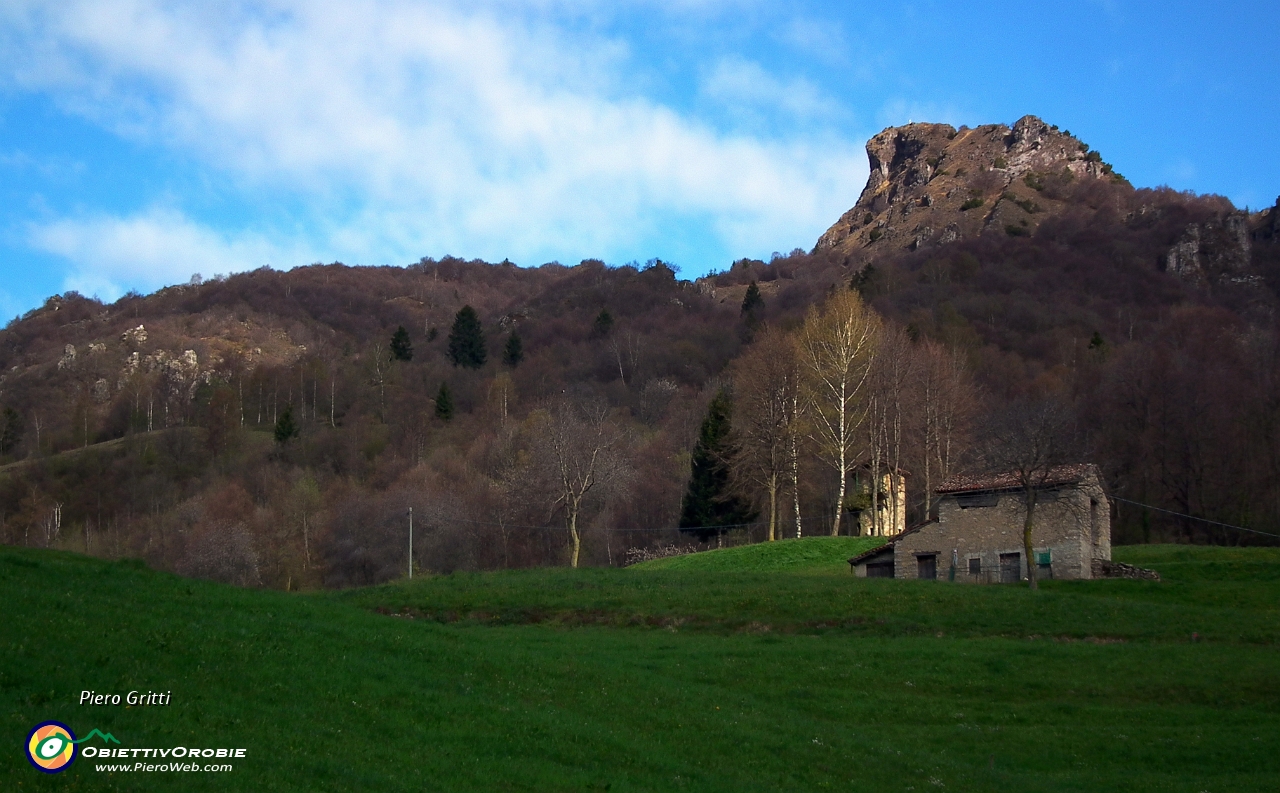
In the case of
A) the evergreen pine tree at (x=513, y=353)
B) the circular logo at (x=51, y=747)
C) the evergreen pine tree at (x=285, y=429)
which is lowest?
the circular logo at (x=51, y=747)

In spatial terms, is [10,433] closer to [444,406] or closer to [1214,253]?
[444,406]

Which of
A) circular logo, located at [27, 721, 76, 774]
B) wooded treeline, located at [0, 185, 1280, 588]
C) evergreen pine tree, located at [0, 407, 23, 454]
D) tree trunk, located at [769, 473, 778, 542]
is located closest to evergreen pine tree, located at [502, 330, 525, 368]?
wooded treeline, located at [0, 185, 1280, 588]

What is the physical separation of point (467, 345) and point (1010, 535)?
109063mm

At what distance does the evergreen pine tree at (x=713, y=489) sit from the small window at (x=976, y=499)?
2516 cm

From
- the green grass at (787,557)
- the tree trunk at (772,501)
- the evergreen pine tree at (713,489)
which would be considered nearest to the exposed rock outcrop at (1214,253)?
the evergreen pine tree at (713,489)

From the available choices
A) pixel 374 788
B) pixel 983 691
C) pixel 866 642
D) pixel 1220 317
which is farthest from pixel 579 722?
pixel 1220 317

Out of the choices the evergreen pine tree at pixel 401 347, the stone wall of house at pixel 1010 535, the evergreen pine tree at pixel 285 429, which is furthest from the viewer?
the evergreen pine tree at pixel 401 347

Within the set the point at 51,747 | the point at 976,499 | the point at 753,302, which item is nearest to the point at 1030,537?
the point at 976,499

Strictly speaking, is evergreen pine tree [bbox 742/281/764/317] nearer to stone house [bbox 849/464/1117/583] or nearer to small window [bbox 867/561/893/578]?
small window [bbox 867/561/893/578]

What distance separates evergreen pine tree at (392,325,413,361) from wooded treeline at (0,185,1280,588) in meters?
0.75

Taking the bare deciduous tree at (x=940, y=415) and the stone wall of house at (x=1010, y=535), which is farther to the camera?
the bare deciduous tree at (x=940, y=415)

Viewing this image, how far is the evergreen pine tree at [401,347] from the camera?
146250 mm

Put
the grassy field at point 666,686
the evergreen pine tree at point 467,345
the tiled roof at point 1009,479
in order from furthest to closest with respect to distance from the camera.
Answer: the evergreen pine tree at point 467,345, the tiled roof at point 1009,479, the grassy field at point 666,686

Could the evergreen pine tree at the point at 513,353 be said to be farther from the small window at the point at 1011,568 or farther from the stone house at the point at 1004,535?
the small window at the point at 1011,568
